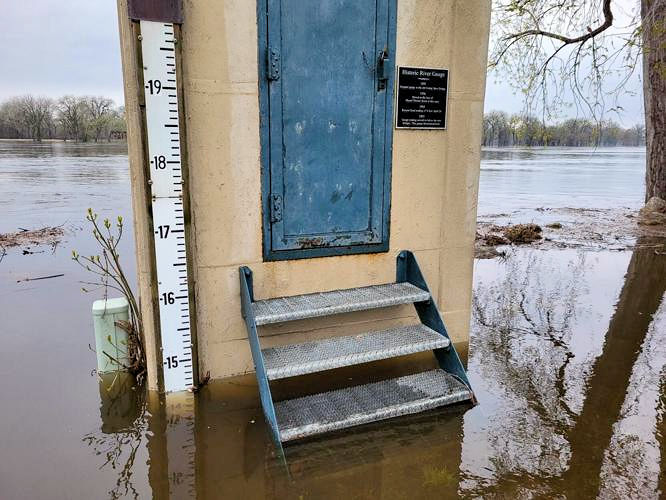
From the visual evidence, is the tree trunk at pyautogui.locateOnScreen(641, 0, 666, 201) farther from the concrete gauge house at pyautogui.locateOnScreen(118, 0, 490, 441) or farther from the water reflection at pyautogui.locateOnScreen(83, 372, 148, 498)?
the water reflection at pyautogui.locateOnScreen(83, 372, 148, 498)

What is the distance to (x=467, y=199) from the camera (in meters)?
3.89

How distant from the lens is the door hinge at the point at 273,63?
3.15 metres

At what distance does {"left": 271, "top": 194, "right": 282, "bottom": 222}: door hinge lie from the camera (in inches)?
132

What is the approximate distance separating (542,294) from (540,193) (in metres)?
12.3

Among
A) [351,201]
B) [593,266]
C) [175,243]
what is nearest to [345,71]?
[351,201]

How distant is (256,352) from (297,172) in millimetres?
1228

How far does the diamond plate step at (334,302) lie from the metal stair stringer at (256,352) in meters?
0.06

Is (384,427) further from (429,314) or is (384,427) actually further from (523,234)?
(523,234)

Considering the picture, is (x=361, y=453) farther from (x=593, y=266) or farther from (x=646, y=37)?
(x=646, y=37)

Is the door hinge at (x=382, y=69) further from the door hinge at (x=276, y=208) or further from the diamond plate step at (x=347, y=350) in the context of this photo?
the diamond plate step at (x=347, y=350)

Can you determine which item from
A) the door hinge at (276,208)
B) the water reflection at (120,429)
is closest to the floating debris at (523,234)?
the door hinge at (276,208)

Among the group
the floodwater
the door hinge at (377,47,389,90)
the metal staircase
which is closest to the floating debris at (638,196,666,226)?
the floodwater

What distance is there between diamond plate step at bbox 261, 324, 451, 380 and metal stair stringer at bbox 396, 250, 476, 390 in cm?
6

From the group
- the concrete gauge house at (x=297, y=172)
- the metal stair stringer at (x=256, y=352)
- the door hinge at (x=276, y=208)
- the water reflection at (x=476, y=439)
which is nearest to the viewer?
the water reflection at (x=476, y=439)
